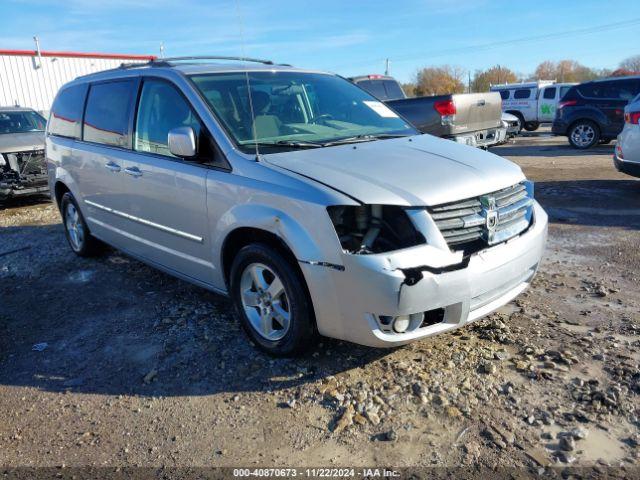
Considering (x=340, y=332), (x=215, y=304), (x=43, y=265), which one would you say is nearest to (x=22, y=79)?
(x=43, y=265)

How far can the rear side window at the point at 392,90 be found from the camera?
1361 cm

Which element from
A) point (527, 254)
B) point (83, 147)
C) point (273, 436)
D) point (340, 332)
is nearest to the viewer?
point (273, 436)

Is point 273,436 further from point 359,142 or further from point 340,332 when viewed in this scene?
point 359,142

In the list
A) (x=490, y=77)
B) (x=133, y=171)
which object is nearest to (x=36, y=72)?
(x=133, y=171)

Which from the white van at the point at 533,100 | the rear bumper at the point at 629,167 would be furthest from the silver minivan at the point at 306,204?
the white van at the point at 533,100

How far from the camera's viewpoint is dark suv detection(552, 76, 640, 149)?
13.5 metres

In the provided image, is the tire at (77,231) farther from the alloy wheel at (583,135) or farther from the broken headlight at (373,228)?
the alloy wheel at (583,135)

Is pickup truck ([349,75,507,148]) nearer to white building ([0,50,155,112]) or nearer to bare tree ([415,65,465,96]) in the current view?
white building ([0,50,155,112])

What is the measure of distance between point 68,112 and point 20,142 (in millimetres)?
4862

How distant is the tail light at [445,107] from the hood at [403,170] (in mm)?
5661

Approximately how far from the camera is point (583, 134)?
14203 mm

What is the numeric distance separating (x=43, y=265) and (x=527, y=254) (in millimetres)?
5058

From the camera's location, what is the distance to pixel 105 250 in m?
6.20

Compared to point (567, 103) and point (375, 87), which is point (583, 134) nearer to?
point (567, 103)
